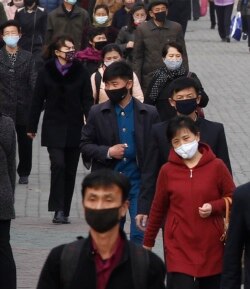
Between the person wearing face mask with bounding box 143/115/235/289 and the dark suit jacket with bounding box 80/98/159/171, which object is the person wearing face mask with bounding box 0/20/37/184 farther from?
the person wearing face mask with bounding box 143/115/235/289

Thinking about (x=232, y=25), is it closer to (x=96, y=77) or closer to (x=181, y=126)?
(x=96, y=77)

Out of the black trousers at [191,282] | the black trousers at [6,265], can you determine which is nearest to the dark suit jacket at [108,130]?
the black trousers at [6,265]

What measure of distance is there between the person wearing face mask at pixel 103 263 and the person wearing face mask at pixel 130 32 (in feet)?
36.1

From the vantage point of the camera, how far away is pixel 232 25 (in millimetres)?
29906

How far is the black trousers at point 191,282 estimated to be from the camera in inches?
303

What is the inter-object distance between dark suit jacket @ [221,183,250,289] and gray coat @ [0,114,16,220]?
2.36m

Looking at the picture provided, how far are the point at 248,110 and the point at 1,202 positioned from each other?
11.6 m

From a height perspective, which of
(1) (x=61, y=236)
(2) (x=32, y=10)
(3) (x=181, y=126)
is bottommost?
(1) (x=61, y=236)

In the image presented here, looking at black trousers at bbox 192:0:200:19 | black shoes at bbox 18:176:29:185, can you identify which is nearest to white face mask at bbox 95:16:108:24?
black shoes at bbox 18:176:29:185

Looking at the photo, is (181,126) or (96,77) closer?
(181,126)

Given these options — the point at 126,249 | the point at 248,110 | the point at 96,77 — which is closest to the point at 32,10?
the point at 248,110

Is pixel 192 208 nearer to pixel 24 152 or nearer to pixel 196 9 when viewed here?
pixel 24 152

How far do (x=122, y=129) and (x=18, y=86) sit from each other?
4726 mm

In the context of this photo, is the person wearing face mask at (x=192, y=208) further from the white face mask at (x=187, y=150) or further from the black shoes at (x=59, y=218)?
the black shoes at (x=59, y=218)
